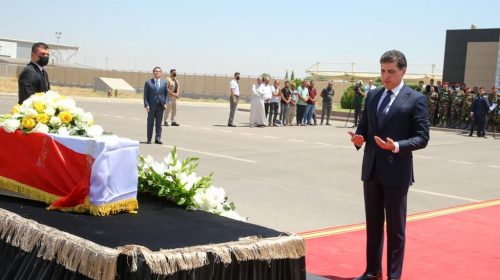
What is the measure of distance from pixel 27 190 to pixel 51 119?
0.51m

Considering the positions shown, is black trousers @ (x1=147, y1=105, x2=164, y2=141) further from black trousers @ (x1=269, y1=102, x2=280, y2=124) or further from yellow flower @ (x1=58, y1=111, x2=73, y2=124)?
yellow flower @ (x1=58, y1=111, x2=73, y2=124)

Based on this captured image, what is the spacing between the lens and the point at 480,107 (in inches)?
952

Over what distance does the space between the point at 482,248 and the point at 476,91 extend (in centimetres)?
2110

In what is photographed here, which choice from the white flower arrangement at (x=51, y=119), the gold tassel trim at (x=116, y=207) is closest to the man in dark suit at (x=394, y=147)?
the gold tassel trim at (x=116, y=207)

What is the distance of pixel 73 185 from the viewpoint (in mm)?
3900

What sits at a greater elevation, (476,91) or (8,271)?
(476,91)

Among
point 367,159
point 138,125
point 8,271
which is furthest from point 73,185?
point 138,125

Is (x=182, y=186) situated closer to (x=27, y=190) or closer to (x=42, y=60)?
(x=27, y=190)

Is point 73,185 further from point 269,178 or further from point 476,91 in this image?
point 476,91

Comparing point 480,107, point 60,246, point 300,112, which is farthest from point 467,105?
point 60,246

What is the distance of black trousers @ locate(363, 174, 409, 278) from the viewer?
4.86 m

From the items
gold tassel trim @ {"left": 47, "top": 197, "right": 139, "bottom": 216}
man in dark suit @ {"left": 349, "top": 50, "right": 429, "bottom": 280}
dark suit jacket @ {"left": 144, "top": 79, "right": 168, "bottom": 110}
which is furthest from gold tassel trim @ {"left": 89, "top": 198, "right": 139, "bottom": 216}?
dark suit jacket @ {"left": 144, "top": 79, "right": 168, "bottom": 110}

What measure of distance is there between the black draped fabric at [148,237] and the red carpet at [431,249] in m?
1.94

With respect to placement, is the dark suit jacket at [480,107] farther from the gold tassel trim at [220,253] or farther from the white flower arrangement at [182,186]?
the gold tassel trim at [220,253]
